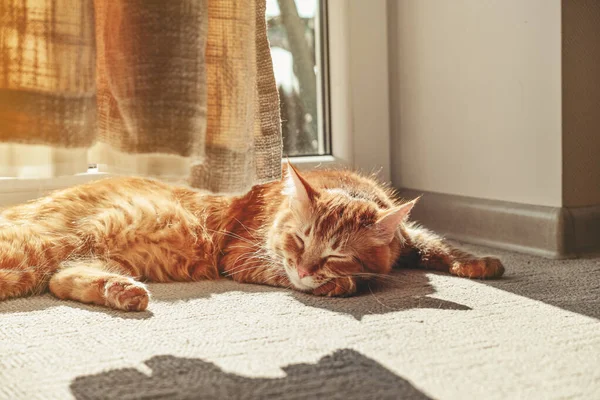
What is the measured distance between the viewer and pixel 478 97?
2.29 meters

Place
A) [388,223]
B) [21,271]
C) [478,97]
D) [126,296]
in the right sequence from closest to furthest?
[126,296] < [21,271] < [388,223] < [478,97]

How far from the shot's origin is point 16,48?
1.22 m

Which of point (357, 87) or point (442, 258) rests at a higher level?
point (357, 87)

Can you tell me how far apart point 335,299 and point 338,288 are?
1.5 inches

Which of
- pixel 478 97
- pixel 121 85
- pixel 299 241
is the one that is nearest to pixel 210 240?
pixel 299 241

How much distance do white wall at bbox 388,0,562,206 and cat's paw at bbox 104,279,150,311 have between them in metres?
1.22

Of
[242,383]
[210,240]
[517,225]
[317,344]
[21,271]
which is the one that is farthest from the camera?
[517,225]

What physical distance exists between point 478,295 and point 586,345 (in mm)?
406

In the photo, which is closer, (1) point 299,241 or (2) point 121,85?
(2) point 121,85

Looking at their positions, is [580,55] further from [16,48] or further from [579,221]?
[16,48]


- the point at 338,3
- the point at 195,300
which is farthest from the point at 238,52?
the point at 338,3

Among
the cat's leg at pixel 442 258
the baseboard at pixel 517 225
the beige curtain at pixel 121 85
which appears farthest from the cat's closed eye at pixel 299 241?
the baseboard at pixel 517 225

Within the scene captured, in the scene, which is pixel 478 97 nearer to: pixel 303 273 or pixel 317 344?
pixel 303 273

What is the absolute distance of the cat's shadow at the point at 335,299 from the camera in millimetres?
1508
